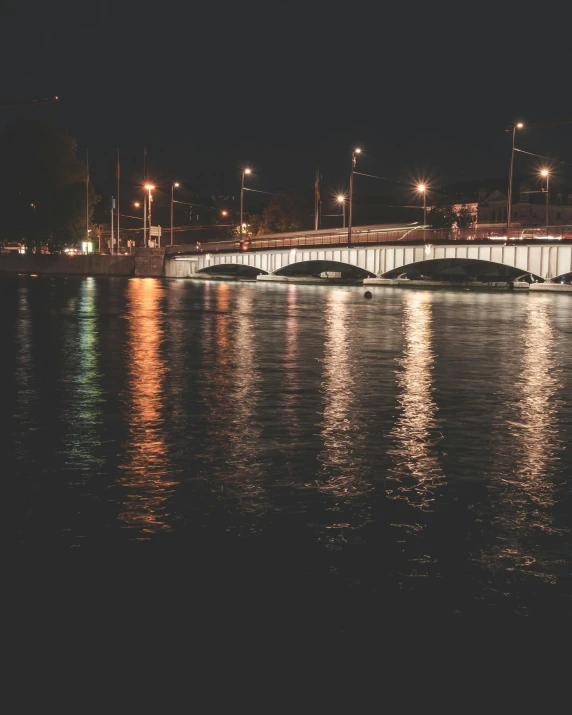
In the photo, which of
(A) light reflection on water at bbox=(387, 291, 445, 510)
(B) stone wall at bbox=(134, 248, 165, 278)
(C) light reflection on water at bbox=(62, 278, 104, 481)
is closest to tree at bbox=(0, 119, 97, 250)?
(B) stone wall at bbox=(134, 248, 165, 278)

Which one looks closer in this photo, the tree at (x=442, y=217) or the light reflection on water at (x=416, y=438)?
the light reflection on water at (x=416, y=438)

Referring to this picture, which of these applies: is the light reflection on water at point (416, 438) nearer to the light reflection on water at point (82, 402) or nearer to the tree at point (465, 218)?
the light reflection on water at point (82, 402)

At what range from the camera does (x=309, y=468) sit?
1029 cm

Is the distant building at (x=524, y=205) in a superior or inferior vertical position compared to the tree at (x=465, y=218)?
superior

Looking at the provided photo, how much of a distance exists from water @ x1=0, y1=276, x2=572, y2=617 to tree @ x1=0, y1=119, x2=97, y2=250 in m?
89.0

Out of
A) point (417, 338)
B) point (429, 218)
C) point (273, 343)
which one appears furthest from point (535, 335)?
point (429, 218)

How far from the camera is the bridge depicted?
3029 inches

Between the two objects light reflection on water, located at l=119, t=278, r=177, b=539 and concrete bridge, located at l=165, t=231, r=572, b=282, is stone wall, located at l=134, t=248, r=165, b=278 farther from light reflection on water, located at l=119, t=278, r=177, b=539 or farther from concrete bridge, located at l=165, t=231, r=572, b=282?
light reflection on water, located at l=119, t=278, r=177, b=539

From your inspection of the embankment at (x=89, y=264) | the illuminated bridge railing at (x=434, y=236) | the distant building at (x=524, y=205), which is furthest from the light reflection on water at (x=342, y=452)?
the distant building at (x=524, y=205)

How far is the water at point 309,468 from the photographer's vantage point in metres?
6.98

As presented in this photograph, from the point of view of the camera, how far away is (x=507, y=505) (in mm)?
8820

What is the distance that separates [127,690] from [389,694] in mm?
1273

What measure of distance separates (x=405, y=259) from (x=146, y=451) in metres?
75.4

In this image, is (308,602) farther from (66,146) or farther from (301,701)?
(66,146)
